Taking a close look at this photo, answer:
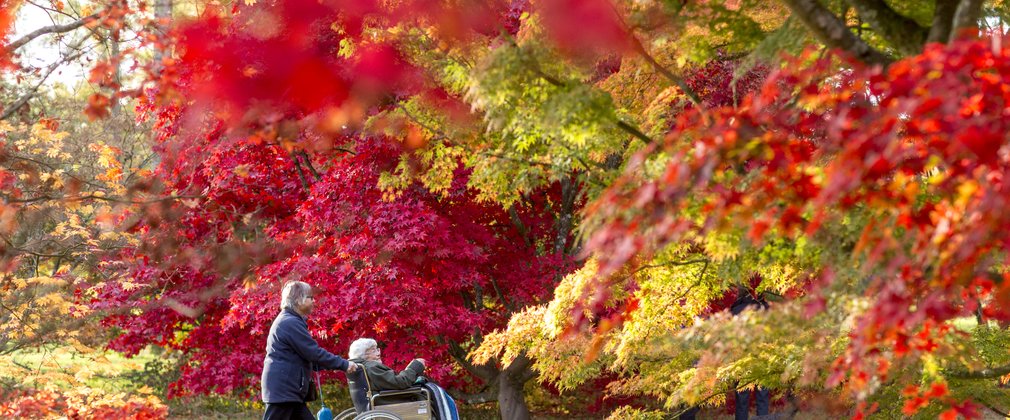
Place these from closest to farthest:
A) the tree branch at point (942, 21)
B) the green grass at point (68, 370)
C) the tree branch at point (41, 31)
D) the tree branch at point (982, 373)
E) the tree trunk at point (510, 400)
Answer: the tree branch at point (942, 21) → the tree branch at point (982, 373) → the tree branch at point (41, 31) → the green grass at point (68, 370) → the tree trunk at point (510, 400)

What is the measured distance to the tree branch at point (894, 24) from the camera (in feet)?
10.7

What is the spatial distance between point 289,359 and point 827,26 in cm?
329

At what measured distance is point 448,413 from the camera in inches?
221

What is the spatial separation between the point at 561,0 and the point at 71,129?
1070cm

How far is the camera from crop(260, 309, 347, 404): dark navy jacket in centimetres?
515

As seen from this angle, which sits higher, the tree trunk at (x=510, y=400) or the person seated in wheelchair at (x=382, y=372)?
the person seated in wheelchair at (x=382, y=372)

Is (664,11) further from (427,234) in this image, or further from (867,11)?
(427,234)

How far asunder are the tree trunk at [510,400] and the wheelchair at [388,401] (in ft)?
11.3

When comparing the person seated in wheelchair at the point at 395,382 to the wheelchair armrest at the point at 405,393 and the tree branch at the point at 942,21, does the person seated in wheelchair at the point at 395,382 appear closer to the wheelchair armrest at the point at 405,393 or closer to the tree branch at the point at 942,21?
the wheelchair armrest at the point at 405,393

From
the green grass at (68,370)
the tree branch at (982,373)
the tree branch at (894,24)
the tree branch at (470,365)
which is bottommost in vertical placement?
the tree branch at (982,373)

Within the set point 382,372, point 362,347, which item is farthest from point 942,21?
point 362,347

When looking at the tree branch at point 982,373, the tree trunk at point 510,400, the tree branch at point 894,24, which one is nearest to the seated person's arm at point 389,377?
the tree branch at point 982,373

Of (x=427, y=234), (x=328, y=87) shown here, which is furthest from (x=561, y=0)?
(x=328, y=87)

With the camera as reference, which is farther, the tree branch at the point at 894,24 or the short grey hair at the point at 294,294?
the short grey hair at the point at 294,294
